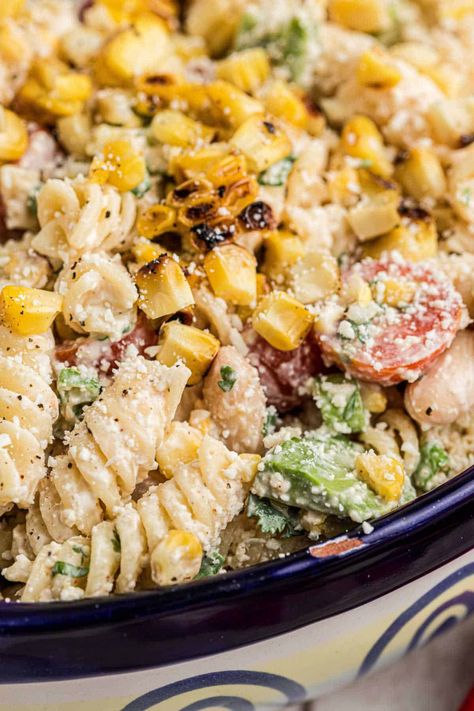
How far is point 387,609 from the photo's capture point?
1801mm

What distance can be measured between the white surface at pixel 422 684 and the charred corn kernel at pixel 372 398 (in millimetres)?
705

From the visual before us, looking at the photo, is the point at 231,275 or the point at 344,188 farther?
the point at 344,188

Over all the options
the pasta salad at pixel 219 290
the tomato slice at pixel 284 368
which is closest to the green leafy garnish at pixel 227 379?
the pasta salad at pixel 219 290

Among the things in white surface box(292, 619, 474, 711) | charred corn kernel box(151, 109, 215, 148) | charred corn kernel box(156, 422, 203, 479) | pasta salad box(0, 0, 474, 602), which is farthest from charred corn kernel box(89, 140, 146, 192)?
Result: white surface box(292, 619, 474, 711)

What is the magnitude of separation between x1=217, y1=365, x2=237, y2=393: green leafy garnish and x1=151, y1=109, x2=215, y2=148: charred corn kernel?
0.63 metres

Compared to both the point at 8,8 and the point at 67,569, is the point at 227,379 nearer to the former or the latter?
the point at 67,569

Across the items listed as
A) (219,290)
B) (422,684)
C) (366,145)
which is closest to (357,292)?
(219,290)

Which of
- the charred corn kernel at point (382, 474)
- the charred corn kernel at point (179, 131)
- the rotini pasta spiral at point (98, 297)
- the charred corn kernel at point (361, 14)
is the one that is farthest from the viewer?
the charred corn kernel at point (361, 14)

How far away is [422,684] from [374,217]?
1227 mm

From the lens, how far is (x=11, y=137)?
2281 millimetres

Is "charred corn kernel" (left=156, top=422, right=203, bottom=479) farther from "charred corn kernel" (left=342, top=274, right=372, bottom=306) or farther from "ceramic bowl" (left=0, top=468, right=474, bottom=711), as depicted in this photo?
"charred corn kernel" (left=342, top=274, right=372, bottom=306)

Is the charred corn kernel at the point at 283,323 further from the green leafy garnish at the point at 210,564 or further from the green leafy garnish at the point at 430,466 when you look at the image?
the green leafy garnish at the point at 210,564

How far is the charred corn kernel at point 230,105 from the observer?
224cm

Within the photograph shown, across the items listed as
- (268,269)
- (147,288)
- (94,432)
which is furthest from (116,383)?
(268,269)
